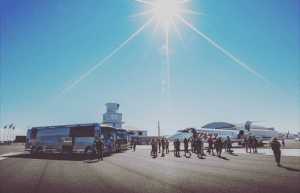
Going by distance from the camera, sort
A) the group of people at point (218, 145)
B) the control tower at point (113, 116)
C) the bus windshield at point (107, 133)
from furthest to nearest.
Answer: the control tower at point (113, 116) → the bus windshield at point (107, 133) → the group of people at point (218, 145)

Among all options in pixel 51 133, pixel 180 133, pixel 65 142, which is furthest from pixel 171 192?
pixel 180 133

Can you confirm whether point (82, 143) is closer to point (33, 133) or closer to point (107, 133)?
point (107, 133)

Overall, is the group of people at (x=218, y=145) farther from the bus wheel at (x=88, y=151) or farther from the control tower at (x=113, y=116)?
the control tower at (x=113, y=116)

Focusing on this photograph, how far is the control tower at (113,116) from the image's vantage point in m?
84.7

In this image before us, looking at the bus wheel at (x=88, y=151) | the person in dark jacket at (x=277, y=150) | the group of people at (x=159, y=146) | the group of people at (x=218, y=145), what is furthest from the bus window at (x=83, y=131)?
the person in dark jacket at (x=277, y=150)

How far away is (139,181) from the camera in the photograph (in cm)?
621

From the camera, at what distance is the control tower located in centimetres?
8469

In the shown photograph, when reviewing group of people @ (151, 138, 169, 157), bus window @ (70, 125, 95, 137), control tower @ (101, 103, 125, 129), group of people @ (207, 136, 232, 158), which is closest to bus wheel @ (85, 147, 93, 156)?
bus window @ (70, 125, 95, 137)

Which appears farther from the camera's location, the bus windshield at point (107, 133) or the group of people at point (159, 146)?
the bus windshield at point (107, 133)

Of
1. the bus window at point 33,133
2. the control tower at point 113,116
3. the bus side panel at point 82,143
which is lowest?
the bus side panel at point 82,143

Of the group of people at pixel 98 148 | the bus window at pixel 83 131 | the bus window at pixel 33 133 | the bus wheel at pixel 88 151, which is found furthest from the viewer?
the bus window at pixel 33 133

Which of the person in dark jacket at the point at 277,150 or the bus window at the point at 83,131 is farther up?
the bus window at the point at 83,131

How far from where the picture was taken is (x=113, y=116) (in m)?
86.5

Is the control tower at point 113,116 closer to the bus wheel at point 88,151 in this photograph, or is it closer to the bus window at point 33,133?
the bus window at point 33,133
